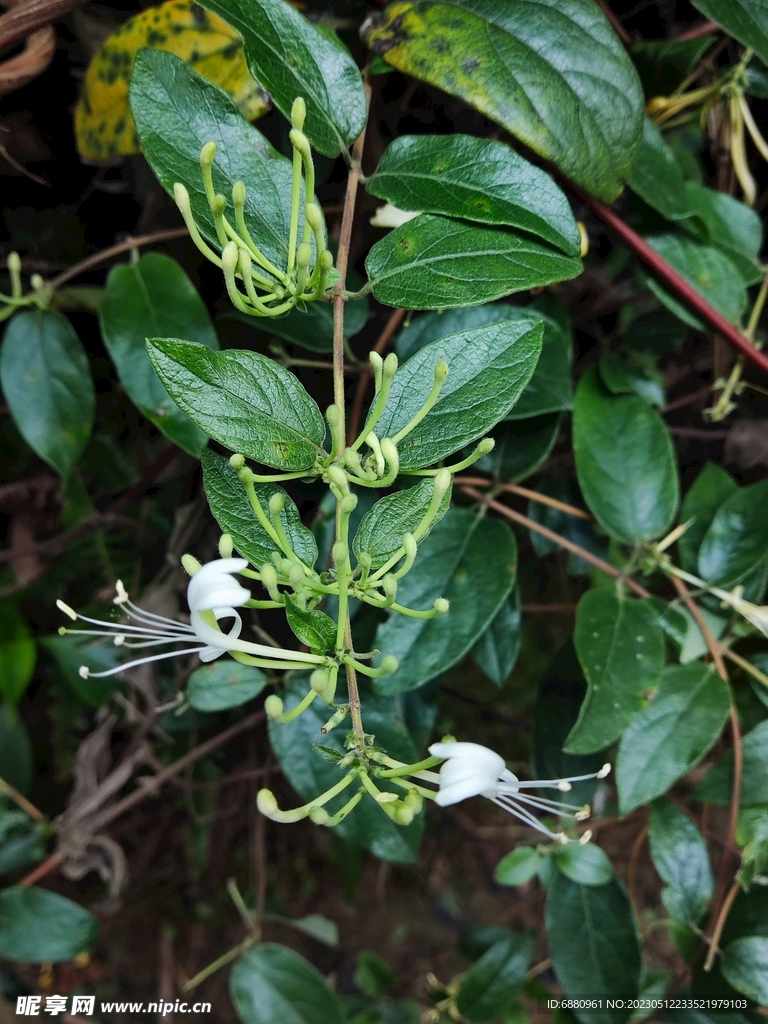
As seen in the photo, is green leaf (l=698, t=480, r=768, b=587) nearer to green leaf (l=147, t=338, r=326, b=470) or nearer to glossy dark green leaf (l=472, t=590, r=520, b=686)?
glossy dark green leaf (l=472, t=590, r=520, b=686)

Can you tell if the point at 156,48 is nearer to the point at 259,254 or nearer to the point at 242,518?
the point at 259,254

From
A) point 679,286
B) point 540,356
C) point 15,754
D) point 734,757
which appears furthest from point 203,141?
point 15,754

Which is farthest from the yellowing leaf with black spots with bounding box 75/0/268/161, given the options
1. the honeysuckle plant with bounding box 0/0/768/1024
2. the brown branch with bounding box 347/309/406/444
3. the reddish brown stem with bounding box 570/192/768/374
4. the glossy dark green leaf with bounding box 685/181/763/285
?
the glossy dark green leaf with bounding box 685/181/763/285

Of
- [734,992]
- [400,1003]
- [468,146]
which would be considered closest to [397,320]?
[468,146]

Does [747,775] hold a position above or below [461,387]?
below

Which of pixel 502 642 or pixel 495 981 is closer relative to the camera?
pixel 502 642

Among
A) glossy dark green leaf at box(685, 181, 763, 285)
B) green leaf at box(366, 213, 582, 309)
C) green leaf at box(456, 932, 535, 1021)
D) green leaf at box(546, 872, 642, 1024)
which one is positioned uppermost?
green leaf at box(366, 213, 582, 309)
